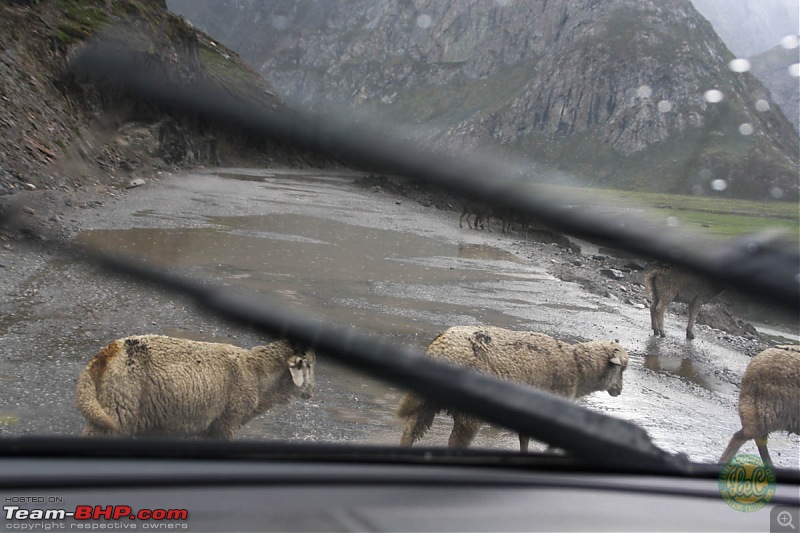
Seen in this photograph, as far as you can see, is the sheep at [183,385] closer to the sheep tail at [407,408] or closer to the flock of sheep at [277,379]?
the flock of sheep at [277,379]

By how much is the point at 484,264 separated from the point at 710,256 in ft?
54.2

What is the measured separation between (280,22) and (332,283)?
19452cm

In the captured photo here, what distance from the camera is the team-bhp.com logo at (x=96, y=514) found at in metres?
1.50

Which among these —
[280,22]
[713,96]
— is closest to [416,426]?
[713,96]

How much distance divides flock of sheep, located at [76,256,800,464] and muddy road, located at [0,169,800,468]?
397mm

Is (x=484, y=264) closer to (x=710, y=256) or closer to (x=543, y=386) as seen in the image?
(x=543, y=386)

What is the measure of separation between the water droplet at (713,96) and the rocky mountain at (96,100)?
182m

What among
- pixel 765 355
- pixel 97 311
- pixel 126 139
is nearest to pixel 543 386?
pixel 765 355

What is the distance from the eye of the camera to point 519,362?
242 inches

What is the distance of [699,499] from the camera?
6.21ft

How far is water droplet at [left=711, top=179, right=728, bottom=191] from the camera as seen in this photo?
435 feet

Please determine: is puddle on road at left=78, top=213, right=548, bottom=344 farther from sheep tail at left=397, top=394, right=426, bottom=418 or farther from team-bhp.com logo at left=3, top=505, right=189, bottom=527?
team-bhp.com logo at left=3, top=505, right=189, bottom=527

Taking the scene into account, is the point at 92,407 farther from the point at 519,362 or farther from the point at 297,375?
the point at 519,362

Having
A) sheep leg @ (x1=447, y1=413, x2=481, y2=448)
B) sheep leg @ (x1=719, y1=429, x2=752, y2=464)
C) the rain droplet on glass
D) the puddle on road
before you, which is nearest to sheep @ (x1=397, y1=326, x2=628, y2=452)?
sheep leg @ (x1=447, y1=413, x2=481, y2=448)
